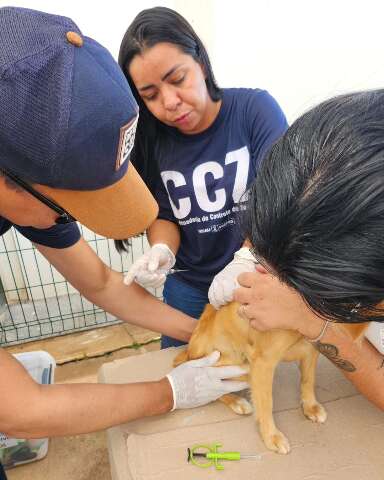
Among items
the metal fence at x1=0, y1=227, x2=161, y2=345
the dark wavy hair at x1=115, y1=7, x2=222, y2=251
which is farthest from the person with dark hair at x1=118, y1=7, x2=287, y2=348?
the metal fence at x1=0, y1=227, x2=161, y2=345

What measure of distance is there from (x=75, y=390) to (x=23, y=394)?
0.37ft

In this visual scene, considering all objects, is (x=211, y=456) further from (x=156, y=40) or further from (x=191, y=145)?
(x=156, y=40)

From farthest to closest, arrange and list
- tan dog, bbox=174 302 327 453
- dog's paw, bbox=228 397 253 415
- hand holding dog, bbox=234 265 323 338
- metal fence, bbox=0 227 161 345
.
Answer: metal fence, bbox=0 227 161 345 → dog's paw, bbox=228 397 253 415 → tan dog, bbox=174 302 327 453 → hand holding dog, bbox=234 265 323 338

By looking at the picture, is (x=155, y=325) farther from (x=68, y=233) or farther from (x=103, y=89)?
(x=103, y=89)

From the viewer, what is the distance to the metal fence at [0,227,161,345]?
204cm

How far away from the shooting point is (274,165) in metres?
0.44

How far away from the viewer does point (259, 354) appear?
89 cm

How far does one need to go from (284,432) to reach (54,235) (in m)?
0.75

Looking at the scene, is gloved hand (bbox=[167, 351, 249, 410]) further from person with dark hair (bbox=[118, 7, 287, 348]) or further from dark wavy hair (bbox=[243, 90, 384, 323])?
dark wavy hair (bbox=[243, 90, 384, 323])

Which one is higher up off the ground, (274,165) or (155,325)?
(274,165)

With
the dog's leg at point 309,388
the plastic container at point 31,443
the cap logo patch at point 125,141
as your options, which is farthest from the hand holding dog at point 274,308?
the plastic container at point 31,443

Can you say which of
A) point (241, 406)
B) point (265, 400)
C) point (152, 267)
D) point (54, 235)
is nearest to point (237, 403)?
point (241, 406)

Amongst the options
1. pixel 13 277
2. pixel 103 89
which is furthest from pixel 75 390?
pixel 13 277

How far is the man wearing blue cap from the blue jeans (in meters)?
0.44
